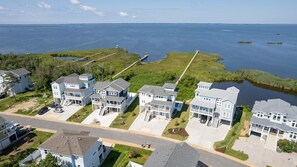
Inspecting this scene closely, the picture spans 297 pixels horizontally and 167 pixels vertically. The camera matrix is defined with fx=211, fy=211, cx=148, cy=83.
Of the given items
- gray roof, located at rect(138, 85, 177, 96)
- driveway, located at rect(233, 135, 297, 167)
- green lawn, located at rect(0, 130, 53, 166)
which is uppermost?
gray roof, located at rect(138, 85, 177, 96)

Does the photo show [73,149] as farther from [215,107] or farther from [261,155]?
[261,155]

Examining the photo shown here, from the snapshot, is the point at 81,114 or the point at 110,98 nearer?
the point at 110,98

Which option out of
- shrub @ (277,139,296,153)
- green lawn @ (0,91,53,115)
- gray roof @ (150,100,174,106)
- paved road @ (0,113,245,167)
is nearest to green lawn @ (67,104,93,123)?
paved road @ (0,113,245,167)

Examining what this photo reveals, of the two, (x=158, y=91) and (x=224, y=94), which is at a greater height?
(x=224, y=94)

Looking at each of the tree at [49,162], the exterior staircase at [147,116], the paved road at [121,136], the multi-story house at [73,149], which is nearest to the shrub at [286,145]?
the paved road at [121,136]

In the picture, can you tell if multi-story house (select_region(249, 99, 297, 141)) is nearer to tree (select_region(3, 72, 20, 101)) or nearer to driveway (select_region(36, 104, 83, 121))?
driveway (select_region(36, 104, 83, 121))

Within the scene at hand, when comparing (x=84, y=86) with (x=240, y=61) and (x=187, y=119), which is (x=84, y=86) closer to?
(x=187, y=119)

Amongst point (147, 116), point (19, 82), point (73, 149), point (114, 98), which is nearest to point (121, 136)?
point (147, 116)
